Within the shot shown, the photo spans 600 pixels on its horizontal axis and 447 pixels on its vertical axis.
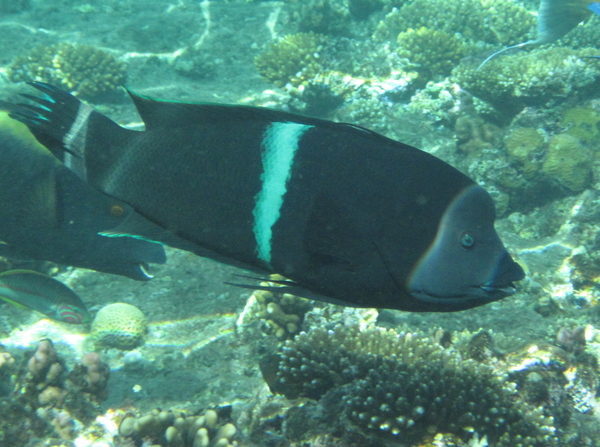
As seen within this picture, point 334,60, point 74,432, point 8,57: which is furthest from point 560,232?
point 8,57

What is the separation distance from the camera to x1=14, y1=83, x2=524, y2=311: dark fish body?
87 centimetres

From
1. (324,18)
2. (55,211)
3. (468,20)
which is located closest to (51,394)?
(55,211)

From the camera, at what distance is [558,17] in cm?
595

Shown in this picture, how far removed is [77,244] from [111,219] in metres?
0.23

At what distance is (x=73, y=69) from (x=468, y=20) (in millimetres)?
10363

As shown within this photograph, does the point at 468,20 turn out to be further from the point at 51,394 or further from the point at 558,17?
the point at 51,394

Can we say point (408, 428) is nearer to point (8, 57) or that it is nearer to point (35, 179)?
point (35, 179)

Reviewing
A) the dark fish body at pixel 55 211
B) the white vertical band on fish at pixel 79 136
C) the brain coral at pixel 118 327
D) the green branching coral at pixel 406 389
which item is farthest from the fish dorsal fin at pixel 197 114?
the brain coral at pixel 118 327

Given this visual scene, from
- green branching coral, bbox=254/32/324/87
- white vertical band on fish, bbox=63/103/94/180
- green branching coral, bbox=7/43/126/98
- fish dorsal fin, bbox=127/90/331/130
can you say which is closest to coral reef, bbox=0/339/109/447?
white vertical band on fish, bbox=63/103/94/180

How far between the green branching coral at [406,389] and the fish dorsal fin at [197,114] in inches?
80.0

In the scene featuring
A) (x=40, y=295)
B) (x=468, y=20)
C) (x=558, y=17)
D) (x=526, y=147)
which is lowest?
(x=40, y=295)

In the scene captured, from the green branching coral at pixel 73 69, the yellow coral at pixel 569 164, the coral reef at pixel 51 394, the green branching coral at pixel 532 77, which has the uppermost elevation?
the green branching coral at pixel 532 77

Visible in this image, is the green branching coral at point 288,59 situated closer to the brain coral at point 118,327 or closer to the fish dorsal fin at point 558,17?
the fish dorsal fin at point 558,17

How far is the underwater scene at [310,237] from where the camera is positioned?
92 cm
